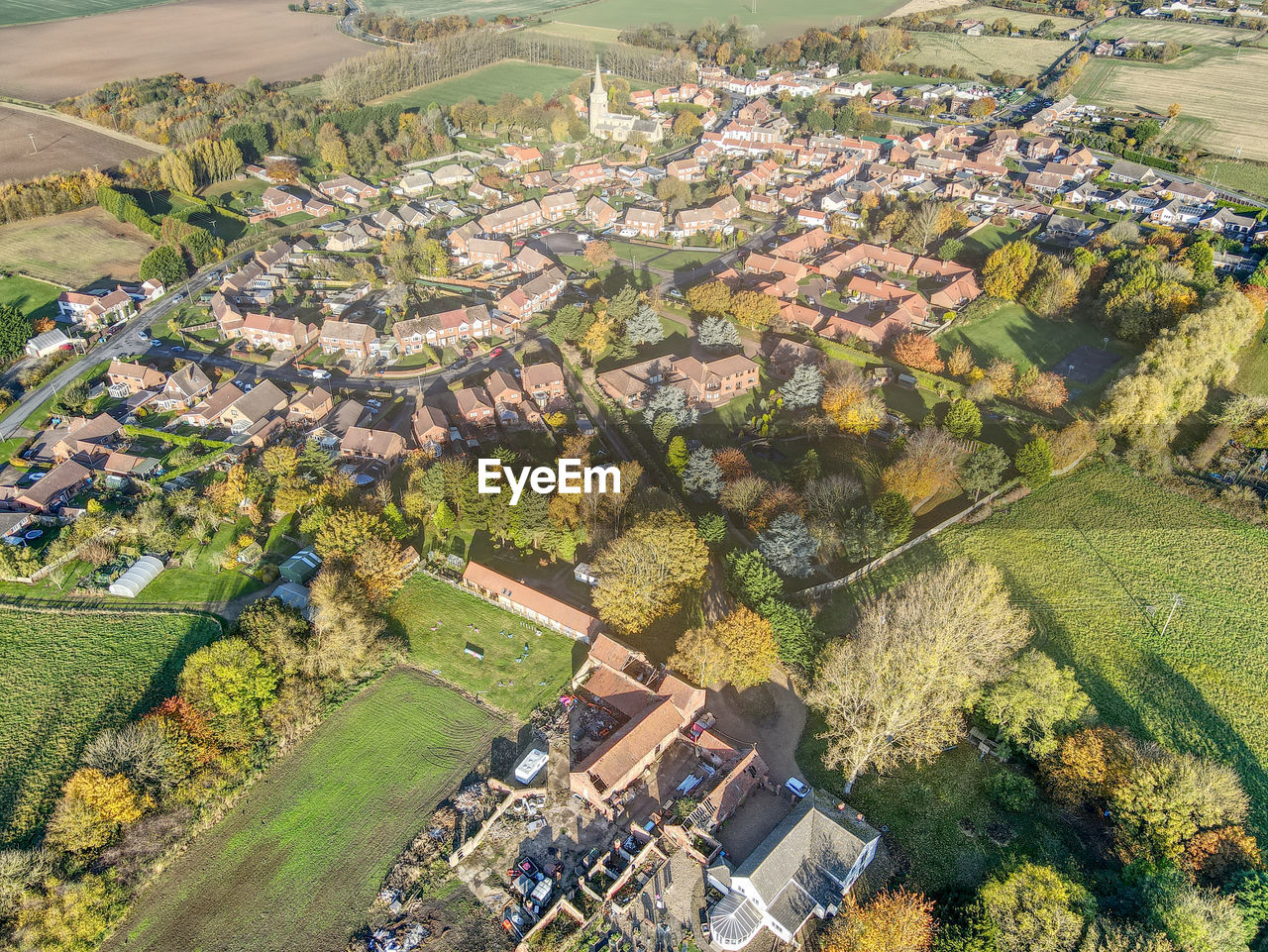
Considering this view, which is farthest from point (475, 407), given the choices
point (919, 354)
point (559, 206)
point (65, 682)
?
point (559, 206)

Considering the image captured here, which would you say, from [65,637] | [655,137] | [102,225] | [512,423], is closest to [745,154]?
[655,137]

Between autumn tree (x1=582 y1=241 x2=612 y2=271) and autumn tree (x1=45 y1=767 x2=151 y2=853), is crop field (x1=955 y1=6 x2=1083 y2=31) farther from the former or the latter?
autumn tree (x1=45 y1=767 x2=151 y2=853)

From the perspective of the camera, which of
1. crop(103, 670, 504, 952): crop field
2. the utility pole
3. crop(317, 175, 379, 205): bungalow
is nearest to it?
crop(103, 670, 504, 952): crop field

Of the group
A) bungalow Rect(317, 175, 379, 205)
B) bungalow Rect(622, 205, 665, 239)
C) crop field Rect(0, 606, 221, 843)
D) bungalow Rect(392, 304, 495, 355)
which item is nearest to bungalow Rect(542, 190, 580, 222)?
bungalow Rect(622, 205, 665, 239)

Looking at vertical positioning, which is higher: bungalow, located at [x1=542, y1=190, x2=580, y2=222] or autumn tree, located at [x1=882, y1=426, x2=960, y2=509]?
bungalow, located at [x1=542, y1=190, x2=580, y2=222]

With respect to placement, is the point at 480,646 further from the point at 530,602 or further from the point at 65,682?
the point at 65,682

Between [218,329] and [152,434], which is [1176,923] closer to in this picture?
[152,434]

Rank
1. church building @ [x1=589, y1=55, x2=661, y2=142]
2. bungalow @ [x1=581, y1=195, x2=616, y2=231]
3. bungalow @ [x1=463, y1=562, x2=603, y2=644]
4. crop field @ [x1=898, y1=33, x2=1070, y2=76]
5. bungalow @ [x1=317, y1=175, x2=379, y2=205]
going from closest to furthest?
bungalow @ [x1=463, y1=562, x2=603, y2=644] < bungalow @ [x1=581, y1=195, x2=616, y2=231] < bungalow @ [x1=317, y1=175, x2=379, y2=205] < church building @ [x1=589, y1=55, x2=661, y2=142] < crop field @ [x1=898, y1=33, x2=1070, y2=76]

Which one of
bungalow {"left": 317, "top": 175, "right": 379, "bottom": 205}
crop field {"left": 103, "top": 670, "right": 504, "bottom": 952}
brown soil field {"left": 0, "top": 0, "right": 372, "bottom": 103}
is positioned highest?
brown soil field {"left": 0, "top": 0, "right": 372, "bottom": 103}

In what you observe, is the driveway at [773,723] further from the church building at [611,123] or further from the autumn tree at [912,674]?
the church building at [611,123]
